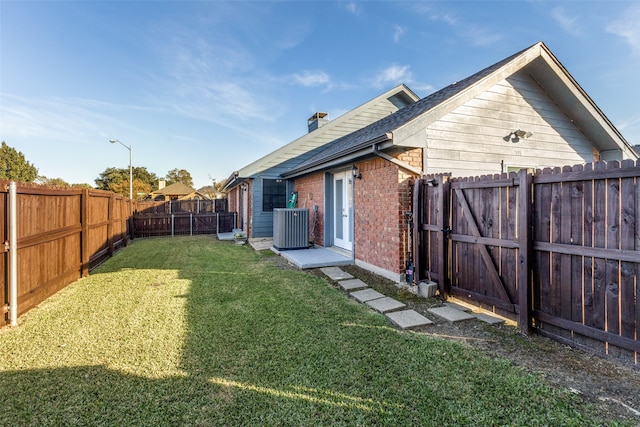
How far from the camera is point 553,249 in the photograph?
3.24m

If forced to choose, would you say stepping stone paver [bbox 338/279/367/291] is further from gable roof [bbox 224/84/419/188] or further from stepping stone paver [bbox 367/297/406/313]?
gable roof [bbox 224/84/419/188]

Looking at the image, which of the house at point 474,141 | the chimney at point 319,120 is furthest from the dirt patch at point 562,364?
the chimney at point 319,120

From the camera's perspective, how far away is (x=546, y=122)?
266 inches

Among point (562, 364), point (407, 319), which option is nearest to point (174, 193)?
point (407, 319)

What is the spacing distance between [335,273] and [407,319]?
2765 millimetres

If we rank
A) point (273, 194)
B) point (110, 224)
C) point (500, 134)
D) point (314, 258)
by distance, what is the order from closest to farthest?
point (500, 134) < point (314, 258) < point (110, 224) < point (273, 194)

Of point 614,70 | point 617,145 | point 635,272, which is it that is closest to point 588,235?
point 635,272

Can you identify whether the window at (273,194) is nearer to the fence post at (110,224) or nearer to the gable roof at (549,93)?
the fence post at (110,224)

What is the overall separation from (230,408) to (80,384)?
1.45 m

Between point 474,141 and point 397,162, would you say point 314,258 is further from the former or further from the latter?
point 474,141

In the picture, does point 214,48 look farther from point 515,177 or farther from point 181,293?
point 515,177

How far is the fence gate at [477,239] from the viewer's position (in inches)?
143

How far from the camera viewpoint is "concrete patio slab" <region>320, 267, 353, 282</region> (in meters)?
6.20

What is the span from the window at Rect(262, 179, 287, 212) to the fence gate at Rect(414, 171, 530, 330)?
26.7 feet
